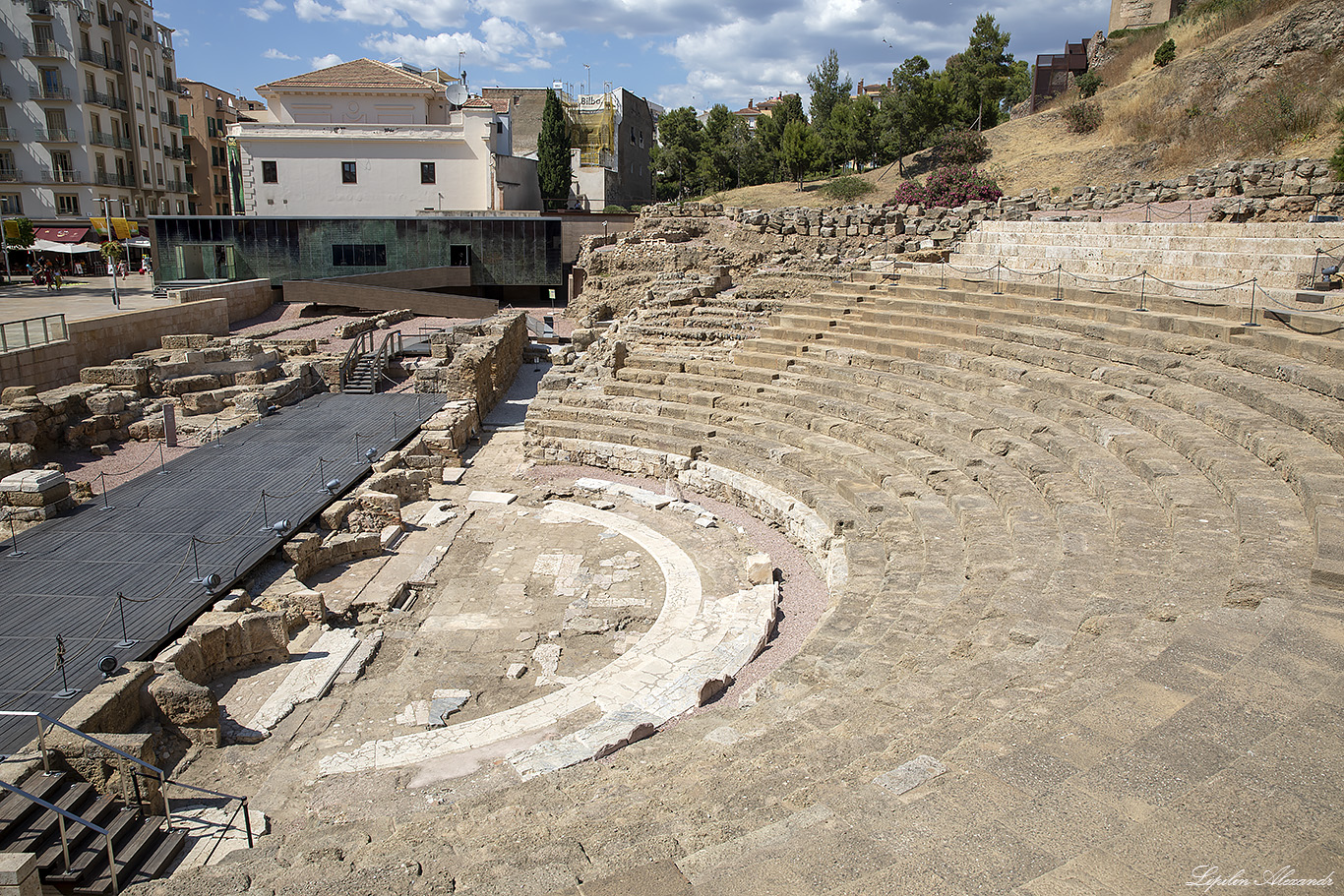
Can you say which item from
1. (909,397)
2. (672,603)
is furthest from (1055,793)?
(909,397)

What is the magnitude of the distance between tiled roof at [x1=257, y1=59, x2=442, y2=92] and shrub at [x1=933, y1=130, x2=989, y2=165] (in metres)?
24.5

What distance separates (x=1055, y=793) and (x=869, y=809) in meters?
0.84

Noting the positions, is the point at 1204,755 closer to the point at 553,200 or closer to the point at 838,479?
the point at 838,479

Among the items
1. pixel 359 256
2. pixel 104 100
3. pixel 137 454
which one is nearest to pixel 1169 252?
pixel 137 454

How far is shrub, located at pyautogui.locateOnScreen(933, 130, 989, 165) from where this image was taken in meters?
28.2

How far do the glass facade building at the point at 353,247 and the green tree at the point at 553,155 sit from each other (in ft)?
36.4

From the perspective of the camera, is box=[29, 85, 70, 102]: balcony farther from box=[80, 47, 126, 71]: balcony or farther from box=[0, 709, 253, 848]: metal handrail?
box=[0, 709, 253, 848]: metal handrail

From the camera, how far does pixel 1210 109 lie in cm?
2206

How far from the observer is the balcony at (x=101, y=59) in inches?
1494

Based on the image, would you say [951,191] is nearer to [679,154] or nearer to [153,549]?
[153,549]

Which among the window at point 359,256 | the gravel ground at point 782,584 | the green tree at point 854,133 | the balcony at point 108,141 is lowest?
Answer: the gravel ground at point 782,584

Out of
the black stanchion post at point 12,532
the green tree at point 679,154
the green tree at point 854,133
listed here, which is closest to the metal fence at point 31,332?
the black stanchion post at point 12,532

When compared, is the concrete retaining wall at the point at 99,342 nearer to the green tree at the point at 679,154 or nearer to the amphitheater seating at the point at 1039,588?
the amphitheater seating at the point at 1039,588

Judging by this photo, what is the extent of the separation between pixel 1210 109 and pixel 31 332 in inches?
1131
